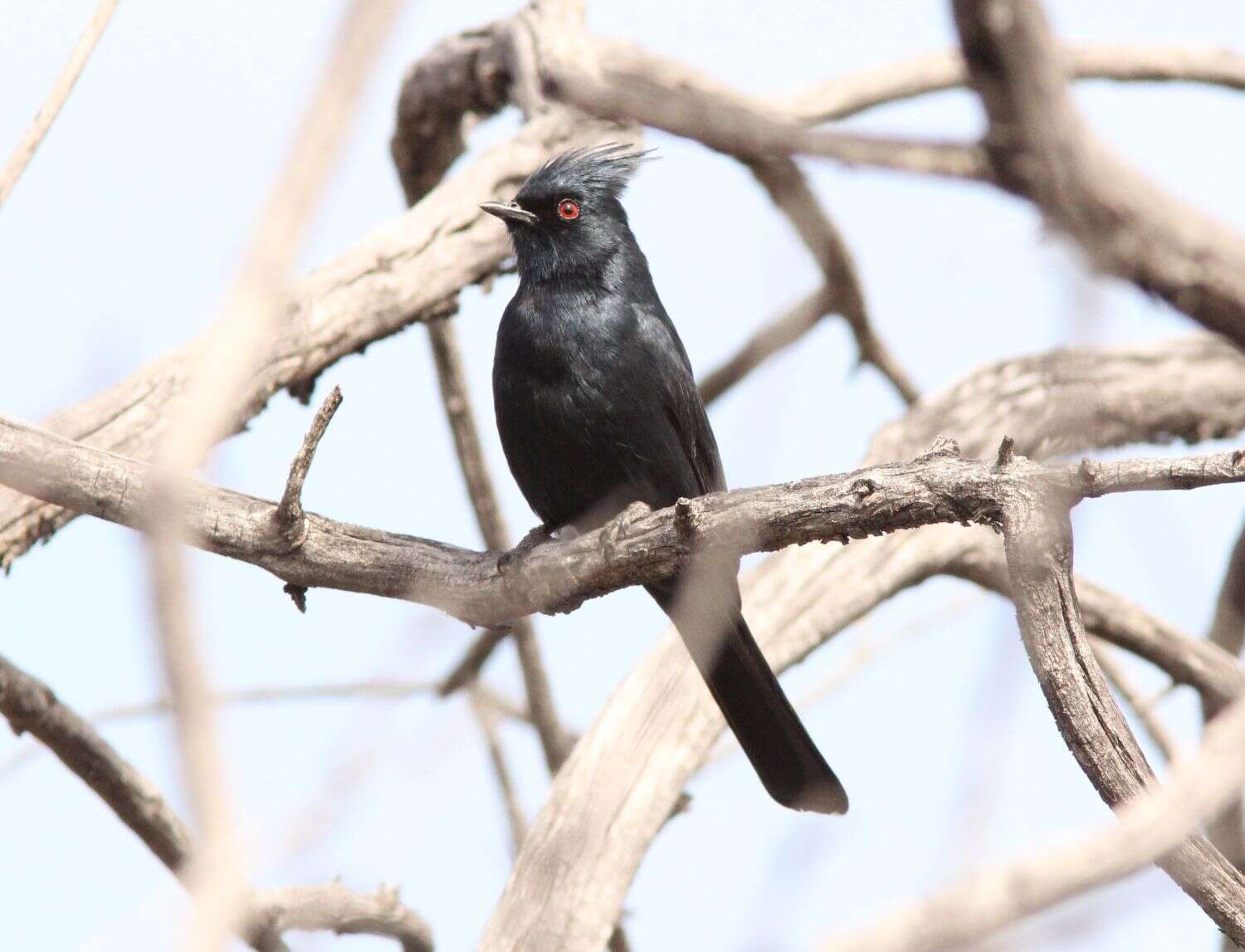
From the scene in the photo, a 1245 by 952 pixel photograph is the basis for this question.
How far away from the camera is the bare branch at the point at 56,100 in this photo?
7.51ft

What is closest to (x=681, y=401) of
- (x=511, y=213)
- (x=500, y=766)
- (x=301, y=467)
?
(x=511, y=213)

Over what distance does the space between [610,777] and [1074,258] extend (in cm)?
436

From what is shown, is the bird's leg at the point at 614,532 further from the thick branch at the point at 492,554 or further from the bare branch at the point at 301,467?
the bare branch at the point at 301,467

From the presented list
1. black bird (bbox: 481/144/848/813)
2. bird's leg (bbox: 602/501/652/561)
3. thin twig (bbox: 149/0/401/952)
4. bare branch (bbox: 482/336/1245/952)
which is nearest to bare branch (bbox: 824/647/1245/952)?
thin twig (bbox: 149/0/401/952)

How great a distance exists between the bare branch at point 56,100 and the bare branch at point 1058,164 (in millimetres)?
1479

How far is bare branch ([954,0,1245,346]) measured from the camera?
1.36m

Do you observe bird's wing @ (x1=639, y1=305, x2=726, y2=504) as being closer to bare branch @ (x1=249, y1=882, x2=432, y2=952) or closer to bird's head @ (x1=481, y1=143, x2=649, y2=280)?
bird's head @ (x1=481, y1=143, x2=649, y2=280)

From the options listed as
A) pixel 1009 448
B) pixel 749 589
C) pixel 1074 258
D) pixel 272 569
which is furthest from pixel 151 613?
pixel 749 589

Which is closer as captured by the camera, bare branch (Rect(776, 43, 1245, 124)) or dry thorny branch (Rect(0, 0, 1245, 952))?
dry thorny branch (Rect(0, 0, 1245, 952))

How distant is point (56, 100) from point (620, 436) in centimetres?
275

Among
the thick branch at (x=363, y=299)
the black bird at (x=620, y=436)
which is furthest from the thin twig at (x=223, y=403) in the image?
the thick branch at (x=363, y=299)

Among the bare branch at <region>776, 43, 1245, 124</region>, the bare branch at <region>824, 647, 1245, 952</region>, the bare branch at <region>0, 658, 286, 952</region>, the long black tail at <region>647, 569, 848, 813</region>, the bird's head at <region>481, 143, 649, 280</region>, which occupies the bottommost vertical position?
the bare branch at <region>824, 647, 1245, 952</region>

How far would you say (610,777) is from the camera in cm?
551

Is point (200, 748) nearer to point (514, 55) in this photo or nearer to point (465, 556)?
point (465, 556)
